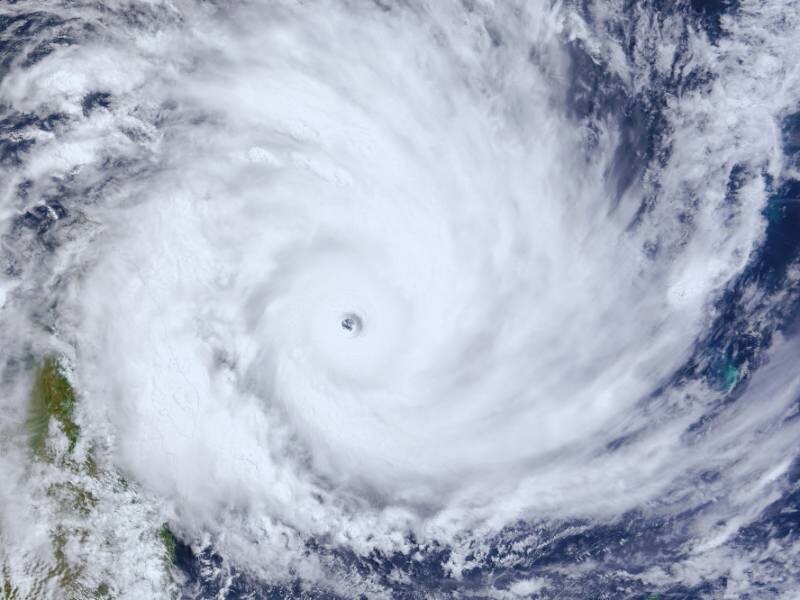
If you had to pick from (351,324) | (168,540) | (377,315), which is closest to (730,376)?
(377,315)

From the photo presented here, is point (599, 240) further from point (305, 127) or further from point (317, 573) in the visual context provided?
point (317, 573)

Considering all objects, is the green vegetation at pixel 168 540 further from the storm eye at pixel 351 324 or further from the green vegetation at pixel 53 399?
the storm eye at pixel 351 324

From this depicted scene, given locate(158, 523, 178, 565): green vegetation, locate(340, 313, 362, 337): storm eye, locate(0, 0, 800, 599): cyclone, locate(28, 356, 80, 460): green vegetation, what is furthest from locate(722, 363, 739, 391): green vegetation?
locate(28, 356, 80, 460): green vegetation

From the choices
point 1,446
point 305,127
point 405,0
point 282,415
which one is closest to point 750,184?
point 405,0

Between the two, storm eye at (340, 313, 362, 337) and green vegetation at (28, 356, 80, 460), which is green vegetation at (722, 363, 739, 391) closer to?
storm eye at (340, 313, 362, 337)

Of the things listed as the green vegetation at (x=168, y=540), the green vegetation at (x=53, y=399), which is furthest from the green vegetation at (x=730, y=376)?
the green vegetation at (x=53, y=399)

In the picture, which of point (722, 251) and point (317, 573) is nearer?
point (722, 251)
